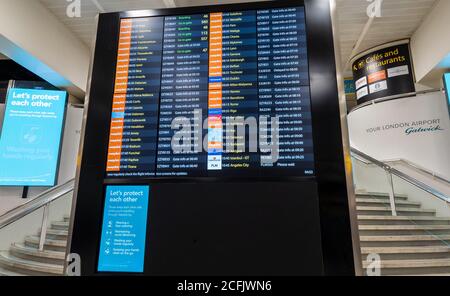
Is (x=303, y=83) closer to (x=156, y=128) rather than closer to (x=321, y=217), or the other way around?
(x=321, y=217)

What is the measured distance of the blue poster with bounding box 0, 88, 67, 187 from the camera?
5012mm

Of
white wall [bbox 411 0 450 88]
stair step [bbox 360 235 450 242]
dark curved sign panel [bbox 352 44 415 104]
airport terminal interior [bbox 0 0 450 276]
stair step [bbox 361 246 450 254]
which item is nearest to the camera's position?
airport terminal interior [bbox 0 0 450 276]

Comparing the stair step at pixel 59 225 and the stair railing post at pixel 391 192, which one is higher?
the stair railing post at pixel 391 192

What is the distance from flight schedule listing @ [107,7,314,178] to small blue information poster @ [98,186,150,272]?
91 mm

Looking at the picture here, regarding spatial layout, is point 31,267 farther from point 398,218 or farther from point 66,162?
point 398,218

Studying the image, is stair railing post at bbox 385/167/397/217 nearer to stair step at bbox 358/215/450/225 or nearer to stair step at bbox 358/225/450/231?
stair step at bbox 358/215/450/225

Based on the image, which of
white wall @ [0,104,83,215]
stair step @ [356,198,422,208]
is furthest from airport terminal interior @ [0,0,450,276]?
white wall @ [0,104,83,215]

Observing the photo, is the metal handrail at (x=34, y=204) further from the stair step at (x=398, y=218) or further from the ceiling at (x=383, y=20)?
the ceiling at (x=383, y=20)

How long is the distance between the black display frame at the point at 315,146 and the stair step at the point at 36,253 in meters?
2.99

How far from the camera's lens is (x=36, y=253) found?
3.75 meters

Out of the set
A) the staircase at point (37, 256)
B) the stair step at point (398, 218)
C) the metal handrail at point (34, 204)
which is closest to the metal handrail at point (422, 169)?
the stair step at point (398, 218)

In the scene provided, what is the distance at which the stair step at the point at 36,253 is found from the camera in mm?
3590

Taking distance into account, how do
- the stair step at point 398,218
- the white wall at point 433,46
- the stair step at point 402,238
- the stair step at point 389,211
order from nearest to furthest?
the stair step at point 402,238 < the stair step at point 398,218 < the stair step at point 389,211 < the white wall at point 433,46

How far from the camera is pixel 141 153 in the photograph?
1224 mm
